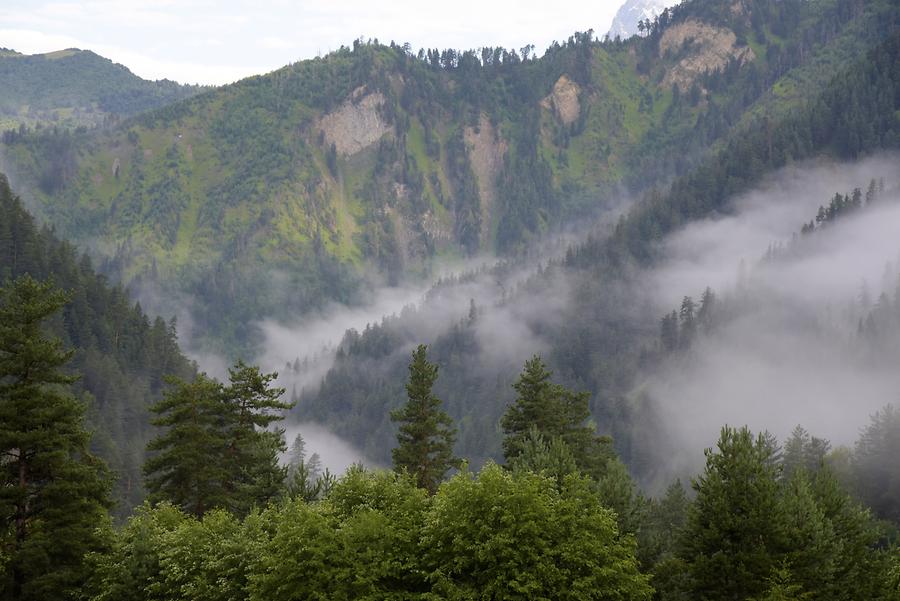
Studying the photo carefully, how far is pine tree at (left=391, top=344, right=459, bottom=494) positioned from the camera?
61281mm

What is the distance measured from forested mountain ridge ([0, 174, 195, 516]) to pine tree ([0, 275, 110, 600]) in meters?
83.9

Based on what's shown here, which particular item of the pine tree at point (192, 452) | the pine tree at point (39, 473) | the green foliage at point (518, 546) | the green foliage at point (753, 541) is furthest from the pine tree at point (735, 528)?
the pine tree at point (39, 473)

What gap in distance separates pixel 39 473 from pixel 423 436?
26.0 meters

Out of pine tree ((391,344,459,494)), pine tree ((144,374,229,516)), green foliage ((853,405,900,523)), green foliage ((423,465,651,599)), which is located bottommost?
green foliage ((423,465,651,599))

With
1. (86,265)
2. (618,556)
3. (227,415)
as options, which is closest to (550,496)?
(618,556)

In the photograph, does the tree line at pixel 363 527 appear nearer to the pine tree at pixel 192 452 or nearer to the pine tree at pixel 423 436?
the pine tree at pixel 192 452

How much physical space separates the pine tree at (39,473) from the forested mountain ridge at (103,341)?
8389 centimetres

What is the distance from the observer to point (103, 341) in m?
173

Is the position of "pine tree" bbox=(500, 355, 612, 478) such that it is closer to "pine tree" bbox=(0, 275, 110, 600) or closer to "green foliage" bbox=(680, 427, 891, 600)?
"green foliage" bbox=(680, 427, 891, 600)

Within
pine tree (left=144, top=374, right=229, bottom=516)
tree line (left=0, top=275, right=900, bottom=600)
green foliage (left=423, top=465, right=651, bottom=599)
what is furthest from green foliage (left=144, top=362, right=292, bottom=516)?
green foliage (left=423, top=465, right=651, bottom=599)

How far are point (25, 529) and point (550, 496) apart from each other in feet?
84.7

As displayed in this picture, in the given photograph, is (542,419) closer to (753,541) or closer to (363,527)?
(753,541)

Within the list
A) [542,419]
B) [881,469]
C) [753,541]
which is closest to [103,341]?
[542,419]

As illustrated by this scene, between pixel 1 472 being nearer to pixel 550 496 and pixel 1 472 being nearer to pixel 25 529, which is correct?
pixel 25 529
